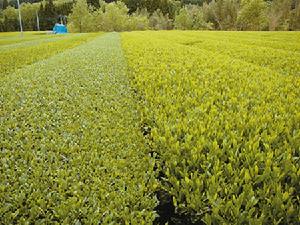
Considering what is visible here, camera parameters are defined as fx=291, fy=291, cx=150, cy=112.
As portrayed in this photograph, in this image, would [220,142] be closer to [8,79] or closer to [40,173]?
[40,173]

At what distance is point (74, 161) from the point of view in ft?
9.76

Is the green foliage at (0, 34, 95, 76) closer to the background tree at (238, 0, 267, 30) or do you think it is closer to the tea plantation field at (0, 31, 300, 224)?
the tea plantation field at (0, 31, 300, 224)

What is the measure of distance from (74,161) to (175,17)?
8279 cm

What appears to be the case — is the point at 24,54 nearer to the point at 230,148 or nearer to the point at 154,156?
the point at 154,156

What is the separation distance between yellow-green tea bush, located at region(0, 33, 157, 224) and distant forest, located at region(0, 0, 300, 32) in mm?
57450

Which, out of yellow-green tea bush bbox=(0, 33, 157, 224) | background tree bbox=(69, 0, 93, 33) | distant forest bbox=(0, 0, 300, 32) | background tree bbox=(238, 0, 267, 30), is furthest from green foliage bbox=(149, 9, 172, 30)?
yellow-green tea bush bbox=(0, 33, 157, 224)

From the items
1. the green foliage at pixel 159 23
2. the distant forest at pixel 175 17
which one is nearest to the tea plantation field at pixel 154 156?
the distant forest at pixel 175 17

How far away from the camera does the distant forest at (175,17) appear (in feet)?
187

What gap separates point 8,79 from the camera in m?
7.66

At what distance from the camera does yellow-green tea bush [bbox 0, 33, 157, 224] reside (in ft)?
7.39

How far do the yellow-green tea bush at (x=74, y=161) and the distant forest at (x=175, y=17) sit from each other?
5745 cm

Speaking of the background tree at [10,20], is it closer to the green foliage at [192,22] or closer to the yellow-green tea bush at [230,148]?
the green foliage at [192,22]

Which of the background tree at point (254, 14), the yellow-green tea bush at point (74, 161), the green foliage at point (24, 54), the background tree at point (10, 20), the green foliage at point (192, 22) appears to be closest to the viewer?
the yellow-green tea bush at point (74, 161)

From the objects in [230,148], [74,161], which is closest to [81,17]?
[74,161]
